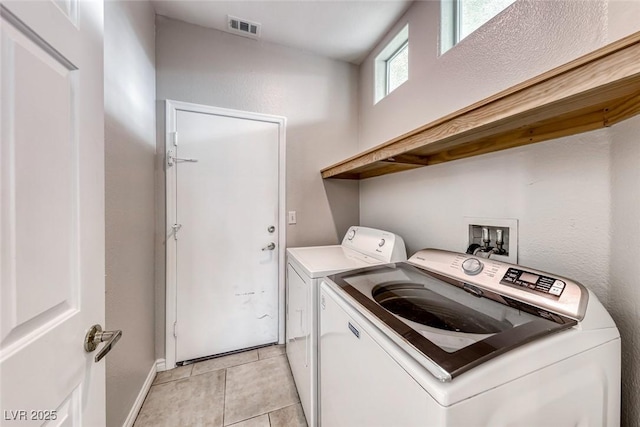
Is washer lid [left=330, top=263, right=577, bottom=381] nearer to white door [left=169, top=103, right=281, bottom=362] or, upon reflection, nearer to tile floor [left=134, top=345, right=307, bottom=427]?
tile floor [left=134, top=345, right=307, bottom=427]

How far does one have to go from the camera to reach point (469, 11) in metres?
1.43

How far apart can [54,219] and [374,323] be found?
887 millimetres

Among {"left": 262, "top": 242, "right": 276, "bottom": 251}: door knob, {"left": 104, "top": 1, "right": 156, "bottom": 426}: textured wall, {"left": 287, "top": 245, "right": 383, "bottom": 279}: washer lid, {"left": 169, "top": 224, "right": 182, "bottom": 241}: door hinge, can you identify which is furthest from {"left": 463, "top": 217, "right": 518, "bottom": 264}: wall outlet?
{"left": 169, "top": 224, "right": 182, "bottom": 241}: door hinge

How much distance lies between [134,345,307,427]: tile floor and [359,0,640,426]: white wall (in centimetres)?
140

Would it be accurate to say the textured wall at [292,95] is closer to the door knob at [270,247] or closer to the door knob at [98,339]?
the door knob at [270,247]

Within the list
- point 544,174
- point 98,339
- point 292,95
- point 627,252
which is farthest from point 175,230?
point 627,252

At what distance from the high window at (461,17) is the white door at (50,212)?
1.79m

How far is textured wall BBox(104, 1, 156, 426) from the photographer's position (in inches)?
46.7

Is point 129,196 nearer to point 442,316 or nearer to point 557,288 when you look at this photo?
point 442,316

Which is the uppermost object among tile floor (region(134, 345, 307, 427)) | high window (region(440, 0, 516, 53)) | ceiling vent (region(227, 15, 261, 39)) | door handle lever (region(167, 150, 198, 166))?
ceiling vent (region(227, 15, 261, 39))

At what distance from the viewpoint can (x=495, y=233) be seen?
3.94 ft

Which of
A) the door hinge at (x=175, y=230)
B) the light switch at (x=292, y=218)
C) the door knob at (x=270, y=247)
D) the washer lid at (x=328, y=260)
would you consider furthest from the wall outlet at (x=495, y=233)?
the door hinge at (x=175, y=230)

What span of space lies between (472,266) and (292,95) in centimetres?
203

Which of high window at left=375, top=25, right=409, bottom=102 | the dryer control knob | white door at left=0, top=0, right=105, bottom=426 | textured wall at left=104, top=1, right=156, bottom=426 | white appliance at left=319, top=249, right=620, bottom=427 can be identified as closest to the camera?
white door at left=0, top=0, right=105, bottom=426
